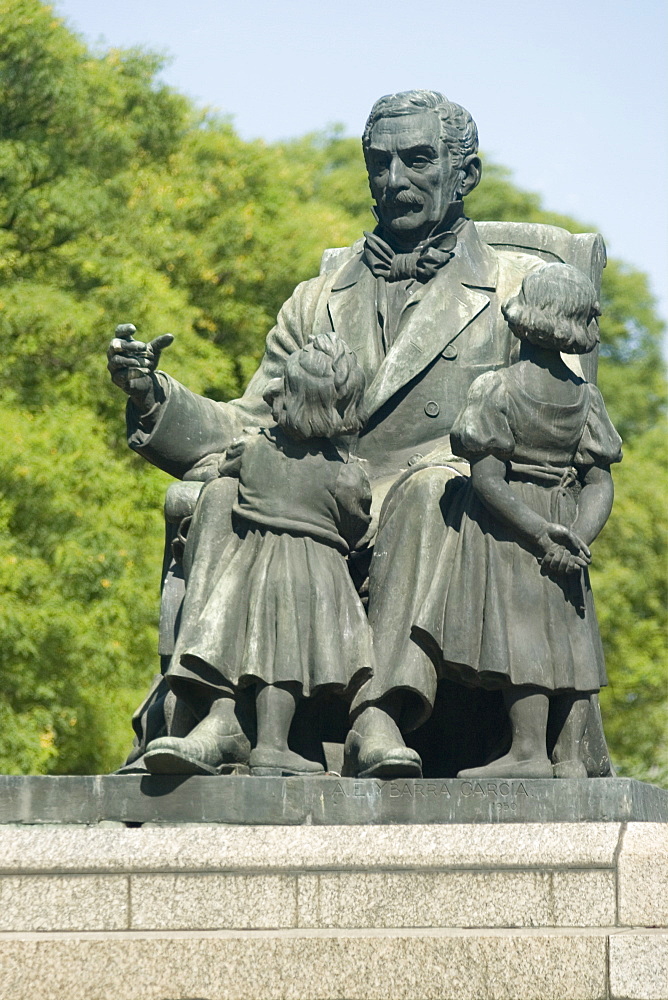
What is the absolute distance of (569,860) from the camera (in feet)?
20.5

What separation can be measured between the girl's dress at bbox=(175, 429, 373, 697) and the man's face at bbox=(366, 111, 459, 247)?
5.00 feet

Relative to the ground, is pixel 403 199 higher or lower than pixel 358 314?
higher

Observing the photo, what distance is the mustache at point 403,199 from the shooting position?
831 centimetres

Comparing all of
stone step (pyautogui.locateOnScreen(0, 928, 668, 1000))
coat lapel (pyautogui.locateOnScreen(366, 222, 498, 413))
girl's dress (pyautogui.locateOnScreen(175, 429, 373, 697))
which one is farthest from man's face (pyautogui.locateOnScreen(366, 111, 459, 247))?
stone step (pyautogui.locateOnScreen(0, 928, 668, 1000))

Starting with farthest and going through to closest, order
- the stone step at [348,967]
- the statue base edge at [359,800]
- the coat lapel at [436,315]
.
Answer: the coat lapel at [436,315] → the statue base edge at [359,800] → the stone step at [348,967]

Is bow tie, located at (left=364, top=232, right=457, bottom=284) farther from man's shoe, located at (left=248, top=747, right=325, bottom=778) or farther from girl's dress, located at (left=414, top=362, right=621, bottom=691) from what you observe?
man's shoe, located at (left=248, top=747, right=325, bottom=778)

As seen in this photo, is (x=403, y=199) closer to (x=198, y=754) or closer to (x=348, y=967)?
(x=198, y=754)

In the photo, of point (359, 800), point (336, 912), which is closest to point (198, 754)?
point (359, 800)

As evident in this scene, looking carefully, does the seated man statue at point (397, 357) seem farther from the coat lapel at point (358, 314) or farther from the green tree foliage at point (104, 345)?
the green tree foliage at point (104, 345)

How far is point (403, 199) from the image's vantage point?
832cm

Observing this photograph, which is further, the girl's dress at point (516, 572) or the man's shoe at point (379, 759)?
the girl's dress at point (516, 572)

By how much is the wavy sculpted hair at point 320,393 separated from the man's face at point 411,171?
128 centimetres

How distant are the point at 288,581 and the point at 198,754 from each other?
2.45ft

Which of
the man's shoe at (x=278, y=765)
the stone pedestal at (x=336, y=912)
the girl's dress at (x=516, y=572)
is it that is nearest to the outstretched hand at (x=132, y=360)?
the girl's dress at (x=516, y=572)
